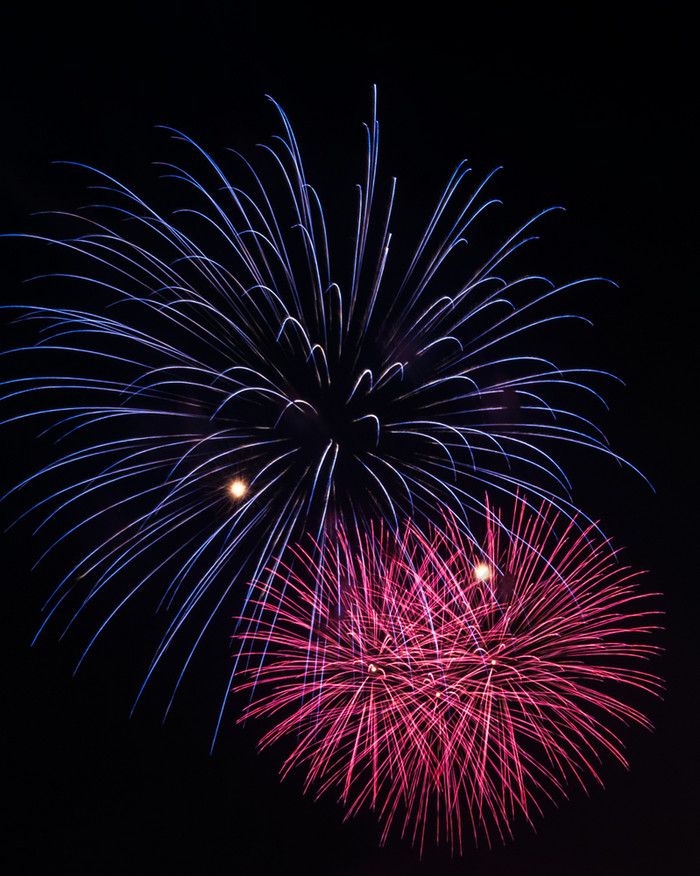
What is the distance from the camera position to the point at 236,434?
5.73m

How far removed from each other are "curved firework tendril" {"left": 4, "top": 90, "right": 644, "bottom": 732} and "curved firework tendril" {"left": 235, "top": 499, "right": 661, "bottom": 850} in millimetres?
451

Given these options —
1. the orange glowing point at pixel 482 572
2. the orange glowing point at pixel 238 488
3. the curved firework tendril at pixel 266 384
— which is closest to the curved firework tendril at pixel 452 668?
the orange glowing point at pixel 482 572

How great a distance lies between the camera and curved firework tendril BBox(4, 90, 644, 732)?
5391 mm

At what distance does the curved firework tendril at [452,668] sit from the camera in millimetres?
5738

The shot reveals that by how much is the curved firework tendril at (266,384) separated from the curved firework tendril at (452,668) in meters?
0.45

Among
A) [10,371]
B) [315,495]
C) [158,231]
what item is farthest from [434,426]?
[10,371]

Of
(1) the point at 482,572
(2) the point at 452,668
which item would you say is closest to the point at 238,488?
(1) the point at 482,572

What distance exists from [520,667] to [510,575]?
854 millimetres

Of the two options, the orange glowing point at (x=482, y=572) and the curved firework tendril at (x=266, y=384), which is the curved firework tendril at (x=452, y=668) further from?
the curved firework tendril at (x=266, y=384)

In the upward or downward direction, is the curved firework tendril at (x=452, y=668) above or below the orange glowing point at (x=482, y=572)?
below

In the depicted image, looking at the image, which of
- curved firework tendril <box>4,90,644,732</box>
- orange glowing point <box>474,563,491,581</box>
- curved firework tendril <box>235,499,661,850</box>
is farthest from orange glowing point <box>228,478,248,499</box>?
orange glowing point <box>474,563,491,581</box>

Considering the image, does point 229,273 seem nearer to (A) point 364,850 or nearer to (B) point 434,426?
(B) point 434,426

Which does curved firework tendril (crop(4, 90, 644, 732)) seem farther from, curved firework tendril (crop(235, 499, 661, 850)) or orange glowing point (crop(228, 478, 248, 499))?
curved firework tendril (crop(235, 499, 661, 850))

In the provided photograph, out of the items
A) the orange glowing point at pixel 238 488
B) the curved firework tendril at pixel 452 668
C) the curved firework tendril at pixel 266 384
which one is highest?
the curved firework tendril at pixel 266 384
